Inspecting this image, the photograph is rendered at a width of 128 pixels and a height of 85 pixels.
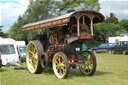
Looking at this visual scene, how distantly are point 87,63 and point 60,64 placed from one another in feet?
5.42

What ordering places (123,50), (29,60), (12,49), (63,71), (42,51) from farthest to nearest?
(123,50)
(12,49)
(29,60)
(42,51)
(63,71)

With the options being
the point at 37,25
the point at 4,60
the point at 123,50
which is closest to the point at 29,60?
the point at 37,25

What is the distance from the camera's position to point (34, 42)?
1180 cm

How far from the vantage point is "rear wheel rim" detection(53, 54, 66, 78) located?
966 cm

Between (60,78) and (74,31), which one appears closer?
(60,78)

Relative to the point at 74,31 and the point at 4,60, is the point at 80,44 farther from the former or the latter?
the point at 4,60

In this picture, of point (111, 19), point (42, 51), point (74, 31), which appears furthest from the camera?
point (111, 19)

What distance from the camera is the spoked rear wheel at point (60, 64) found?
9.32m

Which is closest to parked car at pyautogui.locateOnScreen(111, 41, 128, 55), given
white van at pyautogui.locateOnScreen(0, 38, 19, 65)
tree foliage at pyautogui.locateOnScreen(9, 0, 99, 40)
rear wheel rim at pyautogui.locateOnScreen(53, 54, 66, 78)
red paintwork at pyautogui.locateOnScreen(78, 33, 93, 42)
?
white van at pyautogui.locateOnScreen(0, 38, 19, 65)

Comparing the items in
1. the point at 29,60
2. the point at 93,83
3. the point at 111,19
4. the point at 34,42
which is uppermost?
the point at 111,19

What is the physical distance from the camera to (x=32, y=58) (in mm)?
12172

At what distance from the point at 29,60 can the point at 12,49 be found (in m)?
5.06

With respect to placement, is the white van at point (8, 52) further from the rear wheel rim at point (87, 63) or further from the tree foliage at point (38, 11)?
the tree foliage at point (38, 11)

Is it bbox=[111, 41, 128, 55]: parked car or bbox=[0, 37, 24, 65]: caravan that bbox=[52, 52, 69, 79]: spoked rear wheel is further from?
bbox=[111, 41, 128, 55]: parked car
